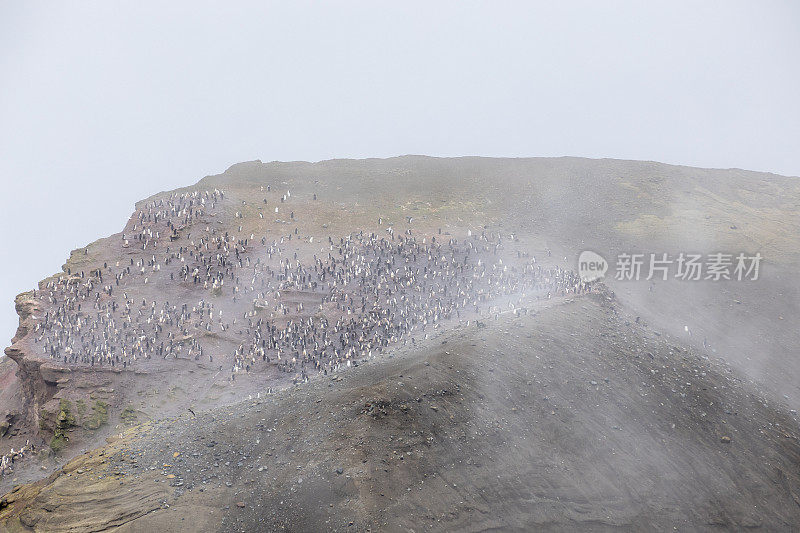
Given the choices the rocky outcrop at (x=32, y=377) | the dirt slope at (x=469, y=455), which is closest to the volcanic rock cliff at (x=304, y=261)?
the rocky outcrop at (x=32, y=377)

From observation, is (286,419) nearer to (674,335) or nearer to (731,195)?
(674,335)

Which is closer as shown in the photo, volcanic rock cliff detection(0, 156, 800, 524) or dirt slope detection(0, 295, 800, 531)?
dirt slope detection(0, 295, 800, 531)

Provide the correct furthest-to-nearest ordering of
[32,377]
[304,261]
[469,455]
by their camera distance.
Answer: [304,261], [32,377], [469,455]

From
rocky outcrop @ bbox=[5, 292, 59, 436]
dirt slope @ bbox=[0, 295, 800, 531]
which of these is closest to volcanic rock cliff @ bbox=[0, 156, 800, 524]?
rocky outcrop @ bbox=[5, 292, 59, 436]

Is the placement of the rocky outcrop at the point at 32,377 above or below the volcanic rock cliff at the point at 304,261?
below

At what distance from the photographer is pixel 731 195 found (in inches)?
2072

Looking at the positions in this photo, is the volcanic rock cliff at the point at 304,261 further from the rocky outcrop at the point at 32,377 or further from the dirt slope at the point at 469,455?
the dirt slope at the point at 469,455

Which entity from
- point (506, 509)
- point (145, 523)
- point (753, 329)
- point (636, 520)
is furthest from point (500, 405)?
point (753, 329)

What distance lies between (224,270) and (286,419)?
58.5ft

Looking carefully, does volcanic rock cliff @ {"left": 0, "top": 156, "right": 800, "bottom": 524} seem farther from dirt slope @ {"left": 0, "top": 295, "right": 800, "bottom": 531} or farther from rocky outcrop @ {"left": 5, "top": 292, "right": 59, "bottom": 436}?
dirt slope @ {"left": 0, "top": 295, "right": 800, "bottom": 531}

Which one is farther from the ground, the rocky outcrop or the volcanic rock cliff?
the volcanic rock cliff

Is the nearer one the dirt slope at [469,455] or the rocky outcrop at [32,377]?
the dirt slope at [469,455]

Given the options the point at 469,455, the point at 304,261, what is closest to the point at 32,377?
the point at 304,261

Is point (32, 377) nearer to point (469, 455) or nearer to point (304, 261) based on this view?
point (304, 261)
